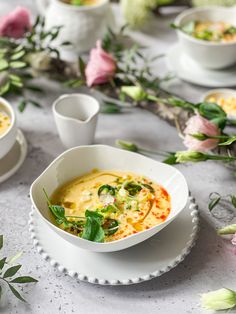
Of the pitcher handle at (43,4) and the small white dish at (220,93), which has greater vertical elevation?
the pitcher handle at (43,4)

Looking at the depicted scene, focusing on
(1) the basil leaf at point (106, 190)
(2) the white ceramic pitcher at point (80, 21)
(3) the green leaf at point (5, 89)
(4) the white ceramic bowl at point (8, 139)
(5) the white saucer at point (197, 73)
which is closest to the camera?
(1) the basil leaf at point (106, 190)

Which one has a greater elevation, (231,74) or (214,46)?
(214,46)

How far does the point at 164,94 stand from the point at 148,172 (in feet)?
1.38

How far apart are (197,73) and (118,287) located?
0.87 m

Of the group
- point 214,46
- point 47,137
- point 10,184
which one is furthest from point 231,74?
point 10,184

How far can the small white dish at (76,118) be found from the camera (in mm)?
1466

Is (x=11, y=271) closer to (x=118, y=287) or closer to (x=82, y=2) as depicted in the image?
(x=118, y=287)

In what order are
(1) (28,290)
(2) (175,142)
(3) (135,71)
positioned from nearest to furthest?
(1) (28,290), (2) (175,142), (3) (135,71)

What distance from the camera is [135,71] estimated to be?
1688 millimetres

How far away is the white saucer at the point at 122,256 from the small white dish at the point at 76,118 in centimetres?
32

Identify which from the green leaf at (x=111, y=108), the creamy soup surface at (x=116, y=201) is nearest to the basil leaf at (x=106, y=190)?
Answer: the creamy soup surface at (x=116, y=201)

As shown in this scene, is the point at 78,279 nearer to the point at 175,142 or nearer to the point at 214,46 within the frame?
the point at 175,142

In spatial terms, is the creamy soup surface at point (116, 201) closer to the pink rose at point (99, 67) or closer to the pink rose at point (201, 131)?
the pink rose at point (201, 131)

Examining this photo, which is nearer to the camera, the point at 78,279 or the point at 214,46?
the point at 78,279
